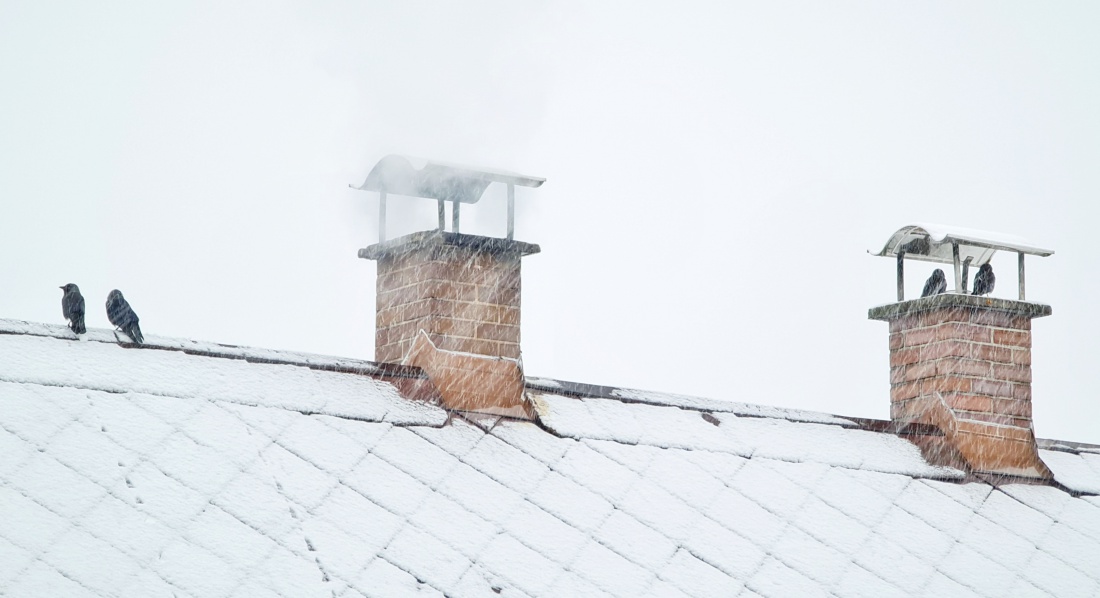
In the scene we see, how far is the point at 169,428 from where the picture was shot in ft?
24.3

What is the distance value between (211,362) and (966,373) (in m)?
5.44

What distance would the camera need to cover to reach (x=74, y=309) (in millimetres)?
8141

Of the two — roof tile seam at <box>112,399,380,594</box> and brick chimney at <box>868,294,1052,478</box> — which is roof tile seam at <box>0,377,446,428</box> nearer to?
roof tile seam at <box>112,399,380,594</box>

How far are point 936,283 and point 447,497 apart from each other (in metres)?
5.02

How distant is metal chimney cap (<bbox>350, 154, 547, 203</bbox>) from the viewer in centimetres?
952

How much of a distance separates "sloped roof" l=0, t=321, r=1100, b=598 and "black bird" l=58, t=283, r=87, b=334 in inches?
3.3

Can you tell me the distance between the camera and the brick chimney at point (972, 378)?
10336 mm

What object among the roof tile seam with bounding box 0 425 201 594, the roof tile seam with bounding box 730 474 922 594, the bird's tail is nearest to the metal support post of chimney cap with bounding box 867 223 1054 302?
the roof tile seam with bounding box 730 474 922 594

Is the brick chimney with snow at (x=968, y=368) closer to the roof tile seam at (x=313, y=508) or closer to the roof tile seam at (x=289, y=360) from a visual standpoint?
the roof tile seam at (x=289, y=360)

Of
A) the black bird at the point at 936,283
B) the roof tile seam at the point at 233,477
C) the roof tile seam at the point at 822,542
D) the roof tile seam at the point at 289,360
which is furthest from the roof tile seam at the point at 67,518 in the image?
the black bird at the point at 936,283

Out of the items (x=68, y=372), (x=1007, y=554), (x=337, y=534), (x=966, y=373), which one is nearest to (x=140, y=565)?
(x=337, y=534)

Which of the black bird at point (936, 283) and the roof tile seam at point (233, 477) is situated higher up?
the black bird at point (936, 283)

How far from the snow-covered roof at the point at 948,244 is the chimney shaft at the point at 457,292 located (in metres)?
3.12

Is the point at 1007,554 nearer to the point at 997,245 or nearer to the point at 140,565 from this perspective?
the point at 997,245
